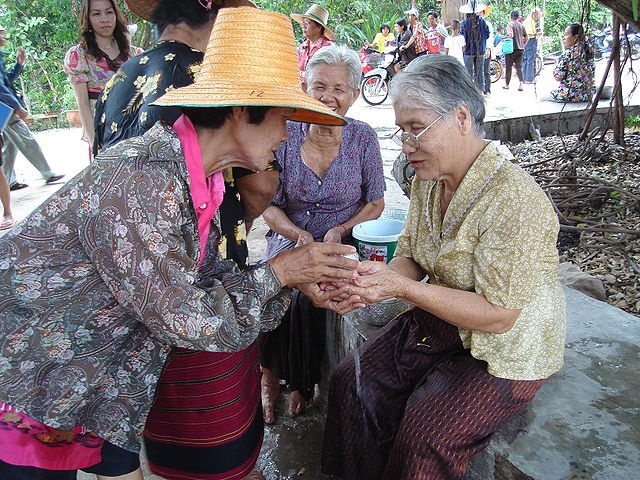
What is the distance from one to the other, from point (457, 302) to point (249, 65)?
98 centimetres

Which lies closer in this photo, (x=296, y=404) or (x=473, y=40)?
(x=296, y=404)

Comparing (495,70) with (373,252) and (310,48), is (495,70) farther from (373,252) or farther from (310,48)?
(373,252)

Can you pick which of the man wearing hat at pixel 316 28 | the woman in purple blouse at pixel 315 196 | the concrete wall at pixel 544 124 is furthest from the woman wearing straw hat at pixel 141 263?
the concrete wall at pixel 544 124

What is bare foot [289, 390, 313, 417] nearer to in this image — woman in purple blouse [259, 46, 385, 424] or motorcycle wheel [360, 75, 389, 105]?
woman in purple blouse [259, 46, 385, 424]

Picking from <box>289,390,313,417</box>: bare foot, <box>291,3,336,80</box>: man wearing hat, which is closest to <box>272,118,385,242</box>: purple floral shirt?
<box>289,390,313,417</box>: bare foot

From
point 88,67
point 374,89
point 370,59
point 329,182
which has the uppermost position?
point 370,59

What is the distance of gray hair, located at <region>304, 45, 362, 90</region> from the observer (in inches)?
105

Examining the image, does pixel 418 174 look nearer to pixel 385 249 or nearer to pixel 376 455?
pixel 385 249

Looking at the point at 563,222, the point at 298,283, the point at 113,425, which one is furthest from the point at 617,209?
the point at 113,425

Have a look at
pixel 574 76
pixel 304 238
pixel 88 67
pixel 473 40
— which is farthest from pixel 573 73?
pixel 304 238

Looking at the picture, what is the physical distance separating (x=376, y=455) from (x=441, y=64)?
1.42 meters

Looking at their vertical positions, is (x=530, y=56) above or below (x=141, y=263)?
above

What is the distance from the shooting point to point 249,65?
157cm

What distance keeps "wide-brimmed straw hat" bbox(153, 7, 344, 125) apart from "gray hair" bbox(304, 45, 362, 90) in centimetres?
106
